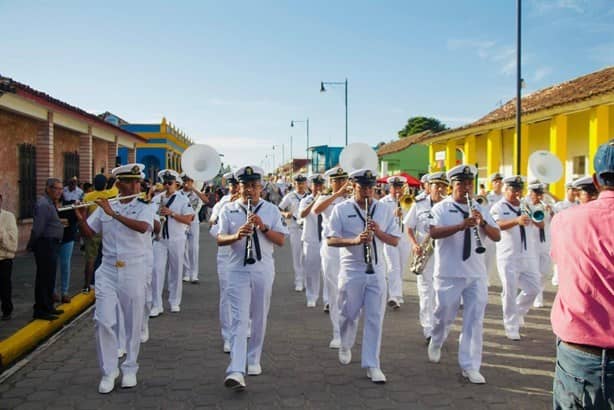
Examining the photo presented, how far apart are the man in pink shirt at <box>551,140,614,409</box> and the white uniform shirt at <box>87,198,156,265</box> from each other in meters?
4.03

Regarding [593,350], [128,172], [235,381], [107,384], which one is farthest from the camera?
[128,172]

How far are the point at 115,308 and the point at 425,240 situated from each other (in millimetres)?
3862

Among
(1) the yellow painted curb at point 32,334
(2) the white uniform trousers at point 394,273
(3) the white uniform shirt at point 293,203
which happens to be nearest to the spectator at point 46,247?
(1) the yellow painted curb at point 32,334

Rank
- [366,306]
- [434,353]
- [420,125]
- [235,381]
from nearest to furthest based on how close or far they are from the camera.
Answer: [235,381], [366,306], [434,353], [420,125]

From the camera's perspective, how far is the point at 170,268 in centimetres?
893

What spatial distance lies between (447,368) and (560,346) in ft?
11.2

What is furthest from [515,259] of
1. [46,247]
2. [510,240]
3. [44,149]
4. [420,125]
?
[420,125]

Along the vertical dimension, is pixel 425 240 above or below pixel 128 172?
below

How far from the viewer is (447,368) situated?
611 cm

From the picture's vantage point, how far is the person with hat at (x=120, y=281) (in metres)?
5.46

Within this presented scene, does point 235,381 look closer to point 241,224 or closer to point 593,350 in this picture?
point 241,224

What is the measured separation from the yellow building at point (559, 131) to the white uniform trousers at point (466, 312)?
11255 millimetres

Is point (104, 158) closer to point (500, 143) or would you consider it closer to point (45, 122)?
point (45, 122)

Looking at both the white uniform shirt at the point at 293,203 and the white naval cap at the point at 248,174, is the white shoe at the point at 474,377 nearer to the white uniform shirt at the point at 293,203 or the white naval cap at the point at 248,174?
the white naval cap at the point at 248,174
